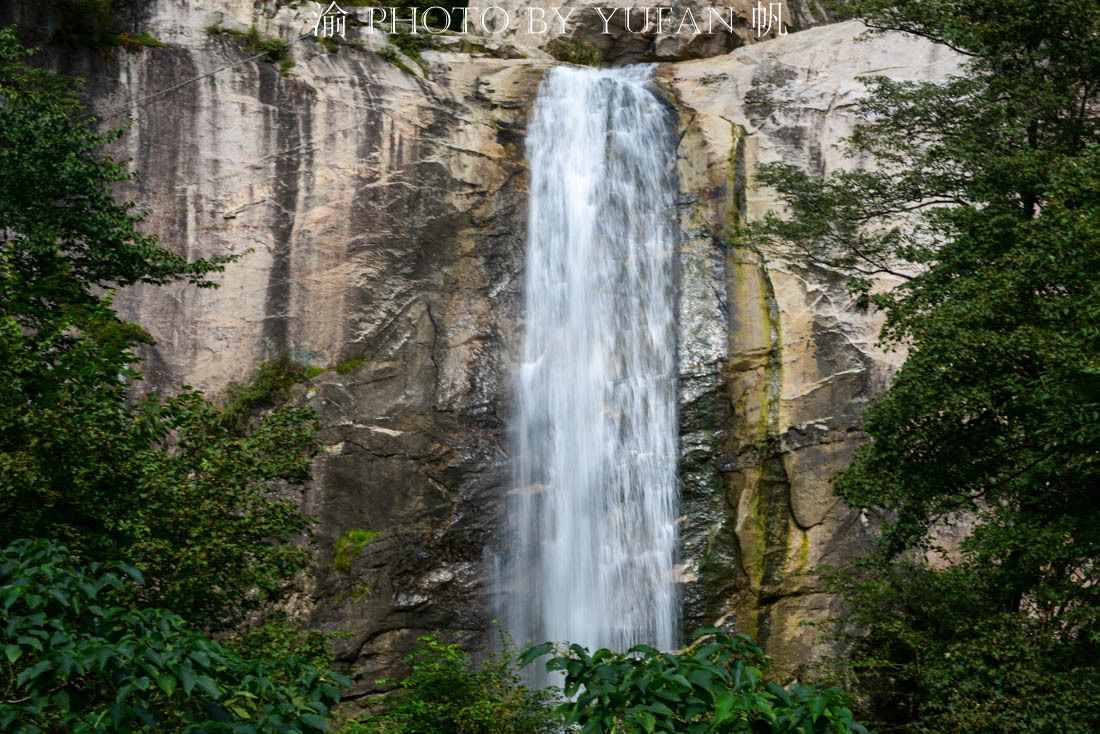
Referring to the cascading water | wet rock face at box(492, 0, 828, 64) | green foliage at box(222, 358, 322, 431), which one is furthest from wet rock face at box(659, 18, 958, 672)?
green foliage at box(222, 358, 322, 431)

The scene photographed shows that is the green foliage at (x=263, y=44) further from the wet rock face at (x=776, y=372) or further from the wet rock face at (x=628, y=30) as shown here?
the wet rock face at (x=776, y=372)

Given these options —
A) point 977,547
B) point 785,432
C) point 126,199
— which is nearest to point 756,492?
point 785,432

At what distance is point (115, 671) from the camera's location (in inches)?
216

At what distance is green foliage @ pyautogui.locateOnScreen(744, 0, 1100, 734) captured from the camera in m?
10.9

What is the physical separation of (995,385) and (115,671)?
29.3 feet

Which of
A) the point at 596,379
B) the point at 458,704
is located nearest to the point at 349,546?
the point at 458,704

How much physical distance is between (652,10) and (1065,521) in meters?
16.4

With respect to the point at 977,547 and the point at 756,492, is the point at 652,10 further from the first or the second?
the point at 977,547

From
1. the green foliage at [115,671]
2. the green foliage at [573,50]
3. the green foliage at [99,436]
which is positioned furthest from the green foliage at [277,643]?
the green foliage at [573,50]

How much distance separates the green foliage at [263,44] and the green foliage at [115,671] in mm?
17013

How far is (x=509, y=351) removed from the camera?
68.8ft

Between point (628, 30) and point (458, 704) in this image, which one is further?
point (628, 30)

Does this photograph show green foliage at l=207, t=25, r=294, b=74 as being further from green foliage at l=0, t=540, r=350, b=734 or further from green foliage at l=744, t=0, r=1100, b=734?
green foliage at l=0, t=540, r=350, b=734

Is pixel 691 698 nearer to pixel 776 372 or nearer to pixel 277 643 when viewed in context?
pixel 277 643
